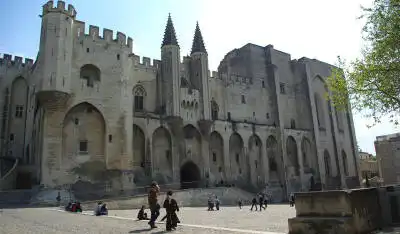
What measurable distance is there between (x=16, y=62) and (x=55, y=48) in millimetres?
11994

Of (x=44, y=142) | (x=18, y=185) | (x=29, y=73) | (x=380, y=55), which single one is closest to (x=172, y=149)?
(x=44, y=142)

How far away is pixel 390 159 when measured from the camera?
5238 centimetres

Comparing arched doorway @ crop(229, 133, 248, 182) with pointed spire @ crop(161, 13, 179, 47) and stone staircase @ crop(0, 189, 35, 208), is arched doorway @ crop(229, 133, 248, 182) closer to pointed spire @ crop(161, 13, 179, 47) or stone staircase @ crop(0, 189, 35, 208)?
pointed spire @ crop(161, 13, 179, 47)

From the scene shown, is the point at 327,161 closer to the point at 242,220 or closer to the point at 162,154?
the point at 162,154

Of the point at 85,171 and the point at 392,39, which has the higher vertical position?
the point at 392,39

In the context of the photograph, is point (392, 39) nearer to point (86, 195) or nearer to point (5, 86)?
point (86, 195)

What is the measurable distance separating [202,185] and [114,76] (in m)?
13.4

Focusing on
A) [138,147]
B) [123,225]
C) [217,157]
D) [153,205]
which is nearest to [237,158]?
[217,157]

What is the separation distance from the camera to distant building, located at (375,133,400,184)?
50.7 metres

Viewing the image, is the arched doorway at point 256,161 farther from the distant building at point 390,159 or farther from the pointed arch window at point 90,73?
the distant building at point 390,159

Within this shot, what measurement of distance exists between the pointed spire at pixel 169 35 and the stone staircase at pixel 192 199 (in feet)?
48.5

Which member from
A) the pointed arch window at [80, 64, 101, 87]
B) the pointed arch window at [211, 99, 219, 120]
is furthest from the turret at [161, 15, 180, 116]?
the pointed arch window at [80, 64, 101, 87]

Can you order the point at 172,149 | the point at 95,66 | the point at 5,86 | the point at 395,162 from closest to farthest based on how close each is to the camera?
the point at 95,66 < the point at 172,149 < the point at 5,86 < the point at 395,162

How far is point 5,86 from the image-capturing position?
3372cm
